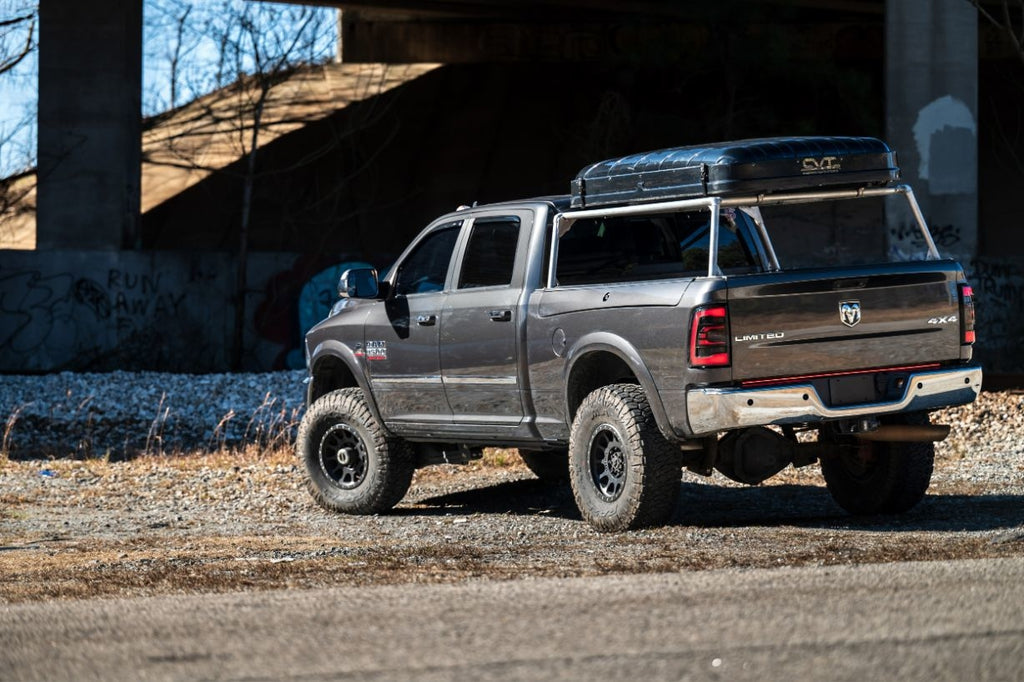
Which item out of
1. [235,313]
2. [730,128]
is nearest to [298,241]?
[235,313]

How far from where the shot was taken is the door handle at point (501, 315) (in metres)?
9.58

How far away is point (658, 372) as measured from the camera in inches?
335

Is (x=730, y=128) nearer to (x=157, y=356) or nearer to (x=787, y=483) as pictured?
(x=157, y=356)

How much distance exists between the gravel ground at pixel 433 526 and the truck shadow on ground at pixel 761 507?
0.02 m

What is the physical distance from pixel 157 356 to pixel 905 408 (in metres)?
19.2

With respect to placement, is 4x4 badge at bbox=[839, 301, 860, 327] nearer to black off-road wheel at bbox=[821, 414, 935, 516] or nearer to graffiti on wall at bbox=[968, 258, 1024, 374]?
black off-road wheel at bbox=[821, 414, 935, 516]

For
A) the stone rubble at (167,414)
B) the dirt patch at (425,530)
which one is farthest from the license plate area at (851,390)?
the stone rubble at (167,414)

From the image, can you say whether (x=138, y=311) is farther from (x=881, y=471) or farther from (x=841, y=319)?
(x=841, y=319)

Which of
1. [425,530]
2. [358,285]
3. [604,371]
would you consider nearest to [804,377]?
[604,371]

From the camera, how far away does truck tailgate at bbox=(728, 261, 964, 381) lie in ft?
26.9

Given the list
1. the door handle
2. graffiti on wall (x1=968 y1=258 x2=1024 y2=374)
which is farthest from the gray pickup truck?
graffiti on wall (x1=968 y1=258 x2=1024 y2=374)

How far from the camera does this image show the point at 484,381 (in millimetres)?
9781

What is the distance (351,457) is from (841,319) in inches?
160

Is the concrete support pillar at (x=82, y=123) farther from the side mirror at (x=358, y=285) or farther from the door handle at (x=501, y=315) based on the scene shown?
the door handle at (x=501, y=315)
